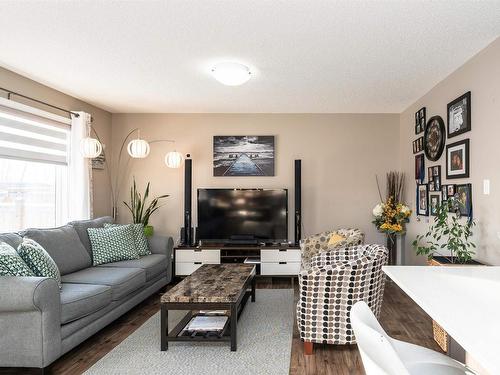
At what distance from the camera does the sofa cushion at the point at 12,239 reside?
9.80 ft

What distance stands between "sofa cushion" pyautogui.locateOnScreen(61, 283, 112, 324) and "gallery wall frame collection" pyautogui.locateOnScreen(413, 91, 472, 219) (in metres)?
2.92

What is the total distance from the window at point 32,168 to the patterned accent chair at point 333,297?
10.0 feet

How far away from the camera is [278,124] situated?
5480mm

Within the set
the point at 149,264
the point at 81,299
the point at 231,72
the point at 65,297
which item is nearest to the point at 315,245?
the point at 149,264

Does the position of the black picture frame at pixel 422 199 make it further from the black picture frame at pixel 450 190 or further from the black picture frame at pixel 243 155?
the black picture frame at pixel 243 155

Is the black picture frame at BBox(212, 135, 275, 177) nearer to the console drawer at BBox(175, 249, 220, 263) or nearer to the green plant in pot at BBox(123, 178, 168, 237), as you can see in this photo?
the green plant in pot at BBox(123, 178, 168, 237)

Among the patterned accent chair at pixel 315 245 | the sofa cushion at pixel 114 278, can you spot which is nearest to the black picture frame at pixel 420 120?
the patterned accent chair at pixel 315 245

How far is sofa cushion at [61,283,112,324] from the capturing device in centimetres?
260

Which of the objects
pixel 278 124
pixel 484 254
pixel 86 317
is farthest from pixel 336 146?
pixel 86 317

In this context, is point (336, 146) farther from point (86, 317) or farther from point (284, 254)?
point (86, 317)

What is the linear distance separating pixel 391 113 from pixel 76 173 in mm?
4417

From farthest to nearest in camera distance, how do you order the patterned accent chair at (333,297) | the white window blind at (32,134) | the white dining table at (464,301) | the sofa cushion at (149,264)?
the sofa cushion at (149,264) → the white window blind at (32,134) → the patterned accent chair at (333,297) → the white dining table at (464,301)

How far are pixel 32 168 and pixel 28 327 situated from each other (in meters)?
2.25

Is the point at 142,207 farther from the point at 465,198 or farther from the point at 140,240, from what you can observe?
the point at 465,198
